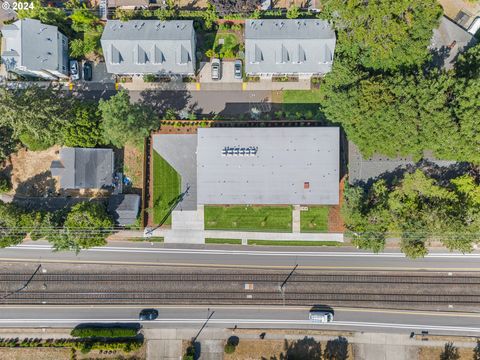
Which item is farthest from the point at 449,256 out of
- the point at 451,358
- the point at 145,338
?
the point at 145,338

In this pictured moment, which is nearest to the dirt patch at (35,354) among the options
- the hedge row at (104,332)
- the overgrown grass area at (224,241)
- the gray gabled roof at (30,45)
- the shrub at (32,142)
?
the hedge row at (104,332)

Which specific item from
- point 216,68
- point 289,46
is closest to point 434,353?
point 289,46

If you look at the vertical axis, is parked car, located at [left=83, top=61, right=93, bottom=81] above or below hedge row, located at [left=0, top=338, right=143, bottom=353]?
above

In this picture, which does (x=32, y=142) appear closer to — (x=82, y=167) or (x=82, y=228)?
(x=82, y=167)

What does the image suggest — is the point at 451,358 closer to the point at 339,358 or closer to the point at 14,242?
the point at 339,358

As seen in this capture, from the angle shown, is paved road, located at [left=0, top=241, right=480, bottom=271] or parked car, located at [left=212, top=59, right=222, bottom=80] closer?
paved road, located at [left=0, top=241, right=480, bottom=271]

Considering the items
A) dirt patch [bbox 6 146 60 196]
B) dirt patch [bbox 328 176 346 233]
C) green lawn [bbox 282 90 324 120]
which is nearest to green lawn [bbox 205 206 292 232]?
dirt patch [bbox 328 176 346 233]

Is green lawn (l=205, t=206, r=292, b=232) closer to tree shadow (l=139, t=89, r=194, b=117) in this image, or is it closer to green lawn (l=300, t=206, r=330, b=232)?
green lawn (l=300, t=206, r=330, b=232)
